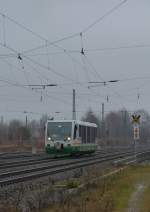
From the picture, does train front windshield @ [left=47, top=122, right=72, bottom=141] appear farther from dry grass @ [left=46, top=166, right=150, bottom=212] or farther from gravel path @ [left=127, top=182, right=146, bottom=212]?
gravel path @ [left=127, top=182, right=146, bottom=212]

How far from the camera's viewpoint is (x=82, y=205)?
15141 mm

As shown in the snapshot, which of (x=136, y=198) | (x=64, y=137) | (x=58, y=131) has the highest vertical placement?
(x=58, y=131)

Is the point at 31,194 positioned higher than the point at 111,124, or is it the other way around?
the point at 111,124

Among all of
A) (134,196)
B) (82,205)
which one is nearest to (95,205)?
(82,205)

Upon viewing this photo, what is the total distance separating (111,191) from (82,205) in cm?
422

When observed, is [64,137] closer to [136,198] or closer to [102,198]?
[136,198]

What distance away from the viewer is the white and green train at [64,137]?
47.2m

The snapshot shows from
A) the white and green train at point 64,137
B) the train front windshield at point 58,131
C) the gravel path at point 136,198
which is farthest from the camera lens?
the train front windshield at point 58,131

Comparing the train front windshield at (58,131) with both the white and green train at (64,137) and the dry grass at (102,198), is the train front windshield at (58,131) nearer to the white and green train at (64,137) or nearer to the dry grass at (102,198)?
the white and green train at (64,137)

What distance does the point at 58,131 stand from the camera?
158 feet

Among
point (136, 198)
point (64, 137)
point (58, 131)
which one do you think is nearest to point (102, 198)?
Result: point (136, 198)

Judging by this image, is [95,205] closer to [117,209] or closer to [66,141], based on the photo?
[117,209]

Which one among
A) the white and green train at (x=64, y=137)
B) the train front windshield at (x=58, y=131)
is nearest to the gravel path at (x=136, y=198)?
the white and green train at (x=64, y=137)

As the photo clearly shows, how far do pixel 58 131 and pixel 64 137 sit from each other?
0.83m
